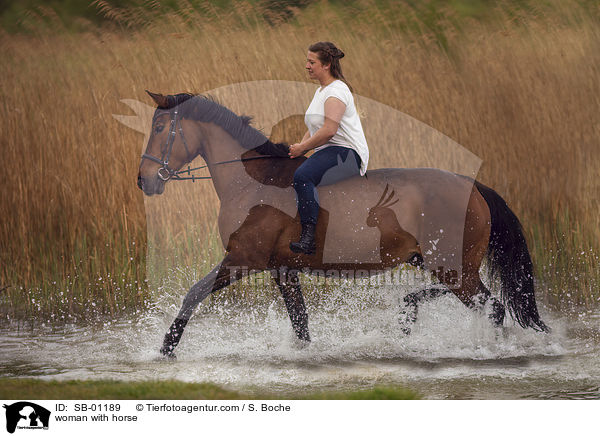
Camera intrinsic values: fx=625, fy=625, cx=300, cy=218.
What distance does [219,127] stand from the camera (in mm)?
5387

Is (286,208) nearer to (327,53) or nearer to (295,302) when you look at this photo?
(295,302)

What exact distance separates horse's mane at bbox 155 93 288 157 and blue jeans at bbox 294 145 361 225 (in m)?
0.41

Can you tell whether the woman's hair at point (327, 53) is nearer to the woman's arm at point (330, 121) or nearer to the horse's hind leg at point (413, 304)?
the woman's arm at point (330, 121)

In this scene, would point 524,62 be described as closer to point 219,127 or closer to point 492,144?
point 492,144

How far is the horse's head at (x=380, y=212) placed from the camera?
5373 millimetres

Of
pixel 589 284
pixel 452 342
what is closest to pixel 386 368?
pixel 452 342

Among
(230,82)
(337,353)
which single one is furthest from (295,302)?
(230,82)

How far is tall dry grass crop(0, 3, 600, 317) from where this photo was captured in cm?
720

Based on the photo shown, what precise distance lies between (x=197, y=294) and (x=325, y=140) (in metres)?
1.68

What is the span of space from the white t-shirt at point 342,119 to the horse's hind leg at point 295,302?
124 centimetres

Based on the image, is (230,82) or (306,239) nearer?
(306,239)

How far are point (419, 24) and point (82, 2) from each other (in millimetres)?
4467

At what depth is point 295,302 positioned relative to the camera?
572 centimetres
